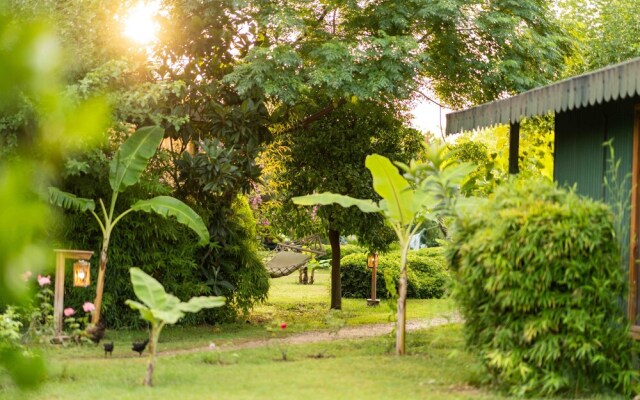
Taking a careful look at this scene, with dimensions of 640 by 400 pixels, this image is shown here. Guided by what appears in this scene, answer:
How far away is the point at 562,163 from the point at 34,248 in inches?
380

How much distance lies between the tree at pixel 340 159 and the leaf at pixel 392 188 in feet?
18.6

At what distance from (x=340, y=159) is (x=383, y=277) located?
18.1 feet

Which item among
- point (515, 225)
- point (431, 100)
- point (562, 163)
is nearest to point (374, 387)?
point (515, 225)

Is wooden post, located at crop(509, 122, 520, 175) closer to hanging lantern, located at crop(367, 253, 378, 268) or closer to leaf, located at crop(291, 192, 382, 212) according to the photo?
leaf, located at crop(291, 192, 382, 212)

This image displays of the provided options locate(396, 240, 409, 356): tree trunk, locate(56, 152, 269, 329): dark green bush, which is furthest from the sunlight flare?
locate(396, 240, 409, 356): tree trunk

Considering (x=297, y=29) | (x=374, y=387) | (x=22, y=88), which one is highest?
(x=297, y=29)

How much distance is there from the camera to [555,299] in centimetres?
745

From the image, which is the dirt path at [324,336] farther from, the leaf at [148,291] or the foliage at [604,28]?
the foliage at [604,28]

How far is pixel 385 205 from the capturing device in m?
11.2

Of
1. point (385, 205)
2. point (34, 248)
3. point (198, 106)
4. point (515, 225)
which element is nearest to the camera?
point (34, 248)

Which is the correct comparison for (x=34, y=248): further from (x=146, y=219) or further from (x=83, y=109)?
(x=146, y=219)

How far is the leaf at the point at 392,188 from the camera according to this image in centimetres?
1020

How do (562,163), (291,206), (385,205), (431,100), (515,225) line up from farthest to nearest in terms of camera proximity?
(291,206) → (431,100) → (385,205) → (562,163) → (515,225)

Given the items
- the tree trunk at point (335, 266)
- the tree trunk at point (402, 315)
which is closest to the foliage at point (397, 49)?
the tree trunk at point (402, 315)
